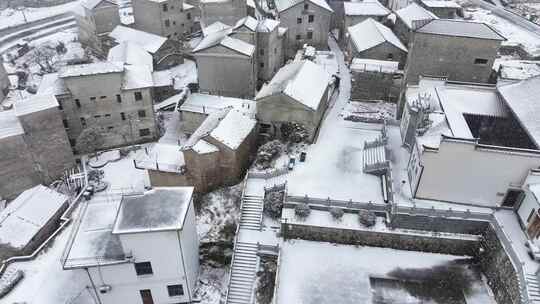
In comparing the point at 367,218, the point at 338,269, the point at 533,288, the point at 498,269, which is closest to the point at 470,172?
the point at 498,269

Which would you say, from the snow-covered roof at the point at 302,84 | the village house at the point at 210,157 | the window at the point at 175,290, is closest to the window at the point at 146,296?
the window at the point at 175,290

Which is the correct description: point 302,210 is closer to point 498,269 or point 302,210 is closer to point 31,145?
point 498,269

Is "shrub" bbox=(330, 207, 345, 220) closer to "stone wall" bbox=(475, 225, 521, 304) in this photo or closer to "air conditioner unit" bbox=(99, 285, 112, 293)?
"stone wall" bbox=(475, 225, 521, 304)

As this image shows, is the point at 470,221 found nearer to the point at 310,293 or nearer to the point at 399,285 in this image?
the point at 399,285

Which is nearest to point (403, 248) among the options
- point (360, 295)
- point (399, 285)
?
point (399, 285)

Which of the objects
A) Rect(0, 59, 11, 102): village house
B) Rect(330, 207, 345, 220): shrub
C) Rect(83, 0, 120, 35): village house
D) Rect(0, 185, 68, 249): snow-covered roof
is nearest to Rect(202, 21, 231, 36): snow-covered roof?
Rect(83, 0, 120, 35): village house
